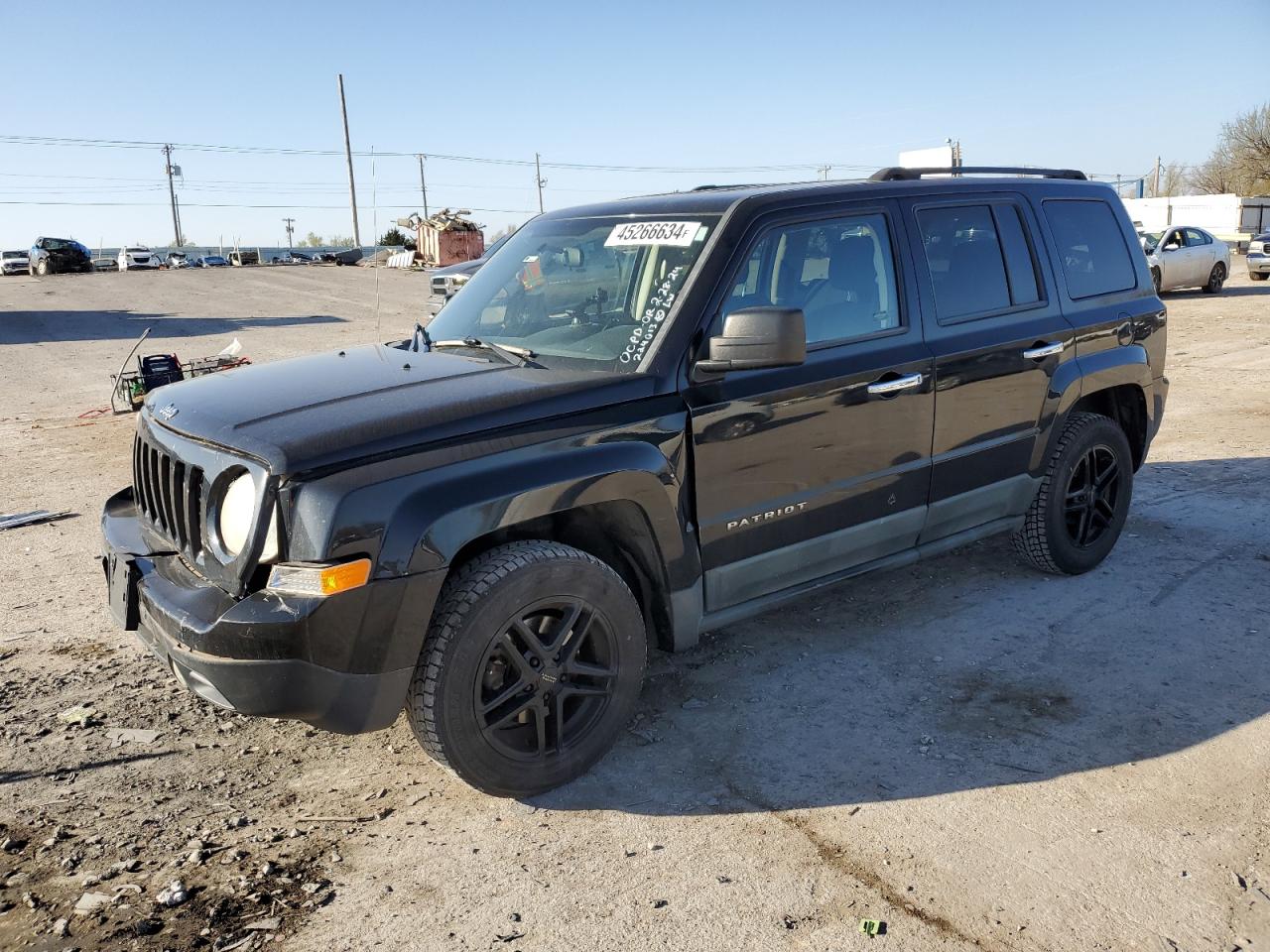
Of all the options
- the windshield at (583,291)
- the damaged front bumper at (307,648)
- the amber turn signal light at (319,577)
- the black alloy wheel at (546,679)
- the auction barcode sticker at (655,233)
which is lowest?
the black alloy wheel at (546,679)

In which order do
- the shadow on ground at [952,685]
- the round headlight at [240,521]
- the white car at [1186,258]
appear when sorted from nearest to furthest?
the round headlight at [240,521]
the shadow on ground at [952,685]
the white car at [1186,258]

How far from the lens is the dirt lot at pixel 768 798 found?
9.21 feet

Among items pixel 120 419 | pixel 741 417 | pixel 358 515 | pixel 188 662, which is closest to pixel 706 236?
pixel 741 417

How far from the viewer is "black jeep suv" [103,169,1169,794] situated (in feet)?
9.73

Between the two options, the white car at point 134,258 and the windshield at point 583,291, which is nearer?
the windshield at point 583,291

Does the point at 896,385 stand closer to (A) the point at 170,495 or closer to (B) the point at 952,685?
(B) the point at 952,685

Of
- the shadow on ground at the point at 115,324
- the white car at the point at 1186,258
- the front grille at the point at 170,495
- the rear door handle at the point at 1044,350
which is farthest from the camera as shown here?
the white car at the point at 1186,258

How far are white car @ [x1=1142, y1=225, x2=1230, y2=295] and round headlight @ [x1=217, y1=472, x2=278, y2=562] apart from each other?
23101 millimetres

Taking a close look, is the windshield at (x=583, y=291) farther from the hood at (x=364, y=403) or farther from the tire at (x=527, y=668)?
the tire at (x=527, y=668)

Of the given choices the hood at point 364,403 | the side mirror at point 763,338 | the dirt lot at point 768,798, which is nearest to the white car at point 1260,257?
the dirt lot at point 768,798

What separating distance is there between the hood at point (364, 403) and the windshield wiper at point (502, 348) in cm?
6

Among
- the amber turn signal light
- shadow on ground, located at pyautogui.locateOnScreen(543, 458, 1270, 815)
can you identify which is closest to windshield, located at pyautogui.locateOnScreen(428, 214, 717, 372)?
the amber turn signal light

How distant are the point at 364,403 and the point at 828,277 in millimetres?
1913

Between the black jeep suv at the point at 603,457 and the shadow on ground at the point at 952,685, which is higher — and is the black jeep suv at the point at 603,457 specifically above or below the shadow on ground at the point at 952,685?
above
